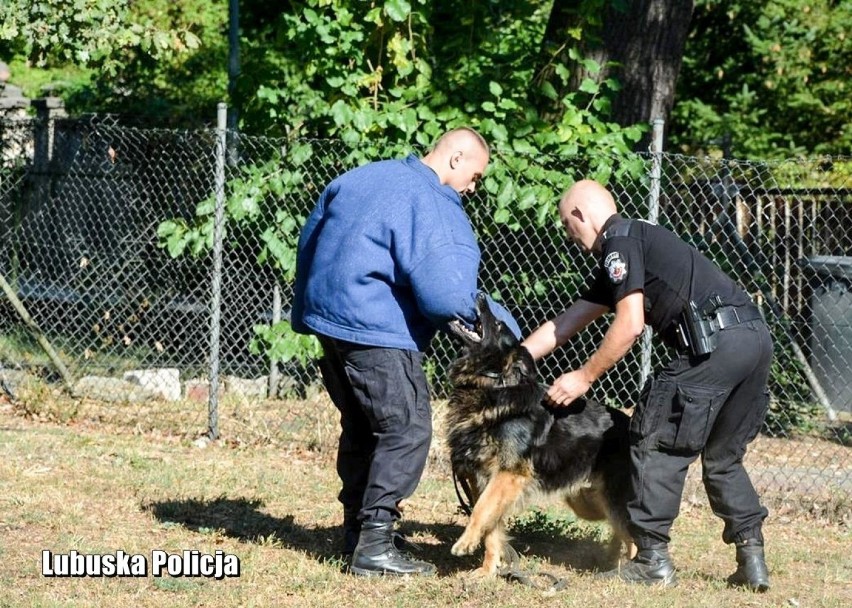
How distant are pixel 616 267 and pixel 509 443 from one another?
0.93 meters

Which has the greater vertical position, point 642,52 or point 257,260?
point 642,52

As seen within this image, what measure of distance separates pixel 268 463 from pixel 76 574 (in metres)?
2.61

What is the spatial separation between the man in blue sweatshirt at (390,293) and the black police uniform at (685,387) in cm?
70

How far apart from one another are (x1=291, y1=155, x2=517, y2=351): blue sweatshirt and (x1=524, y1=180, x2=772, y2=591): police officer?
0.59 metres

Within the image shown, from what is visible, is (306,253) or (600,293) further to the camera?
(306,253)

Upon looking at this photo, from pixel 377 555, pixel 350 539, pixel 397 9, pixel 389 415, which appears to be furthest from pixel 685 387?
pixel 397 9

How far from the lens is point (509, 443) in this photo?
193 inches

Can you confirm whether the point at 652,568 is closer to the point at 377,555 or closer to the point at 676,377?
the point at 676,377

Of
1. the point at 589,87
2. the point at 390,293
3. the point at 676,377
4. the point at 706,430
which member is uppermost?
the point at 589,87

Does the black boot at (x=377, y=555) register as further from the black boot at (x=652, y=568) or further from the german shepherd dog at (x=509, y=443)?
the black boot at (x=652, y=568)

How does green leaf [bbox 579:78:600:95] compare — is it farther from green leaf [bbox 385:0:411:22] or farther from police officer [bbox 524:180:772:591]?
police officer [bbox 524:180:772:591]

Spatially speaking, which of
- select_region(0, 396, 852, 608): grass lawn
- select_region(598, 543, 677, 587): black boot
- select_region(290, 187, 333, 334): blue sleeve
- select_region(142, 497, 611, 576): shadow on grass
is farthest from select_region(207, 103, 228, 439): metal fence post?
select_region(598, 543, 677, 587): black boot

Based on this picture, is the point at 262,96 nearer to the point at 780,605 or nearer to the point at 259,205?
the point at 259,205

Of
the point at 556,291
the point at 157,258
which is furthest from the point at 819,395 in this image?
the point at 157,258
